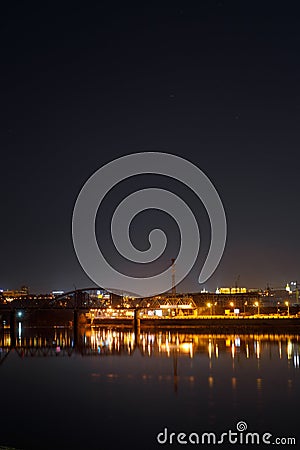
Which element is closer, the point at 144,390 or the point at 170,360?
the point at 144,390

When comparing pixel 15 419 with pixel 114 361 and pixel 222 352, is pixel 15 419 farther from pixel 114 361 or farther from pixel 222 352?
pixel 222 352

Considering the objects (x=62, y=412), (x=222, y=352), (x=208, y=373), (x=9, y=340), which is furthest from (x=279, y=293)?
(x=62, y=412)

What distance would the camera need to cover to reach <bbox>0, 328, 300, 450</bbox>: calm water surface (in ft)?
77.2

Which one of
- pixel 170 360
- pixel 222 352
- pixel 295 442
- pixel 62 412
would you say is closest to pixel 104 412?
pixel 62 412

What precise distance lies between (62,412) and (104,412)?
2.10 meters

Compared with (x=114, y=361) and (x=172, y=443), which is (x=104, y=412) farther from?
(x=114, y=361)

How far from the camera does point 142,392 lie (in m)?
31.5

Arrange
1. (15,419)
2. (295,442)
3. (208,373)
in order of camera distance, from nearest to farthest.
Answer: (295,442), (15,419), (208,373)

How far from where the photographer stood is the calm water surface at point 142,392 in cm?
2352

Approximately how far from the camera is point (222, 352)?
152 feet

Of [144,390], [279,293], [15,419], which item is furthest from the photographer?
[279,293]

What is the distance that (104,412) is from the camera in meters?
26.8

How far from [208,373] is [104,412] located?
36.9 feet

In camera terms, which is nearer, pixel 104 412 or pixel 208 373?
pixel 104 412
